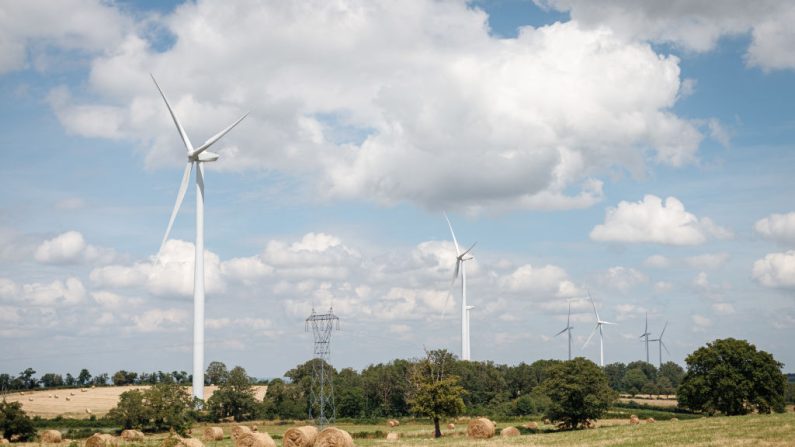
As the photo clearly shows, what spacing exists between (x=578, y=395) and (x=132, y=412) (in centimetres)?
4521

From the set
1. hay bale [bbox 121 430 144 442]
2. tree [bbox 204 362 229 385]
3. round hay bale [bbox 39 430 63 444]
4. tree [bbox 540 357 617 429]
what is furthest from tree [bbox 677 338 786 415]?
tree [bbox 204 362 229 385]

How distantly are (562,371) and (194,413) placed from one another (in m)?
47.5

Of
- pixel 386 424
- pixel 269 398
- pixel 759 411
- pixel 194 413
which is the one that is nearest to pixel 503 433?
pixel 759 411

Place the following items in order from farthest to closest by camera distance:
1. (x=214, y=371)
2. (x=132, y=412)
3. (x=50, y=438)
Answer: (x=214, y=371), (x=132, y=412), (x=50, y=438)

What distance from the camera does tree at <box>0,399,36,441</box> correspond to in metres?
67.4

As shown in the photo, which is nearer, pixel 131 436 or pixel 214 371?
pixel 131 436

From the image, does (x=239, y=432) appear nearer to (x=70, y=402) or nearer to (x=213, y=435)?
(x=213, y=435)

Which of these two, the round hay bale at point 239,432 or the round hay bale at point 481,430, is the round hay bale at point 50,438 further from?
the round hay bale at point 481,430

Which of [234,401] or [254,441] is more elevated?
[254,441]

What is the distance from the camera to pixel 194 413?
97625 millimetres

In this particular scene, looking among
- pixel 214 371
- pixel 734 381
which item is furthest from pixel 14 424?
pixel 214 371

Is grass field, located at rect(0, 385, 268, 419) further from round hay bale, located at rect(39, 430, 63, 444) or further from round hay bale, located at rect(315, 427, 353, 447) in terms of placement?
round hay bale, located at rect(315, 427, 353, 447)

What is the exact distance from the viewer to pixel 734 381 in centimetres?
7288

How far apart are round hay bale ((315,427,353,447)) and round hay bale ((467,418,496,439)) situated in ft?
Answer: 65.3
